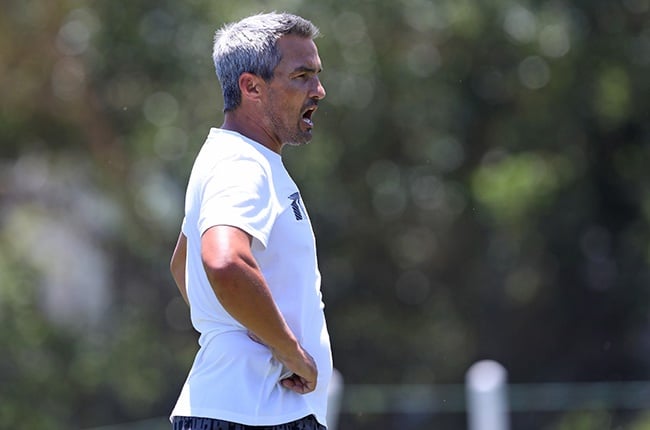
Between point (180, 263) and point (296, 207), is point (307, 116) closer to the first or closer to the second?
point (296, 207)

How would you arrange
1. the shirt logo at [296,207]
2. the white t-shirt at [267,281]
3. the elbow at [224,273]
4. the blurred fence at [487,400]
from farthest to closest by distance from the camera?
the blurred fence at [487,400], the shirt logo at [296,207], the white t-shirt at [267,281], the elbow at [224,273]

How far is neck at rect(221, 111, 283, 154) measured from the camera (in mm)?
3180

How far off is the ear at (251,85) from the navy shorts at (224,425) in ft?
2.67

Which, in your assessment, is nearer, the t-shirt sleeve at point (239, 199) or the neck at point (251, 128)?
the t-shirt sleeve at point (239, 199)

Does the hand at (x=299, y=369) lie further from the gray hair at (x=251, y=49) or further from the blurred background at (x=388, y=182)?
the blurred background at (x=388, y=182)

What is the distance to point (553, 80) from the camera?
1317cm

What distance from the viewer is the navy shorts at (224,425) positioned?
2959mm

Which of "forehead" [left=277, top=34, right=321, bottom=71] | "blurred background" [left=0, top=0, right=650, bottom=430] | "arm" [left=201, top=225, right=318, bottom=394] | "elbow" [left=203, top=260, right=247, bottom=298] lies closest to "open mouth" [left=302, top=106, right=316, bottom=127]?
"forehead" [left=277, top=34, right=321, bottom=71]

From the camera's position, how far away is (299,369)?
3.00 metres

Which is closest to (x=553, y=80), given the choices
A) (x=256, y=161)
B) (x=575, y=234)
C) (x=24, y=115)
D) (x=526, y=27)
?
(x=526, y=27)

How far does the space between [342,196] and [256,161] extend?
10.4 m

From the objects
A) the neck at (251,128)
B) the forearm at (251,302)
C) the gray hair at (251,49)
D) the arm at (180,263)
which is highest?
the gray hair at (251,49)

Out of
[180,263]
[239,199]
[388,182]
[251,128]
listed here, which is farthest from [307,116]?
[388,182]

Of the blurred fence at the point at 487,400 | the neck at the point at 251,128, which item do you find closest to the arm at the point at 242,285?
the neck at the point at 251,128
